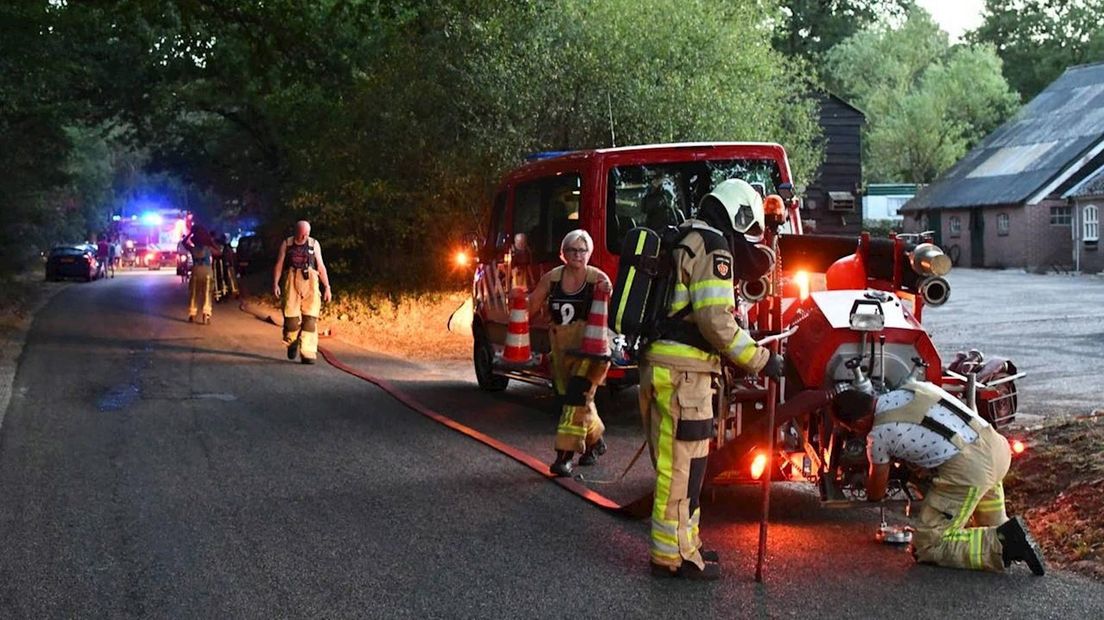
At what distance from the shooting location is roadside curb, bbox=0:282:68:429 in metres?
13.6

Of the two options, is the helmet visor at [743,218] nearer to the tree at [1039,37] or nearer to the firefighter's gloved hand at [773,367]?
the firefighter's gloved hand at [773,367]

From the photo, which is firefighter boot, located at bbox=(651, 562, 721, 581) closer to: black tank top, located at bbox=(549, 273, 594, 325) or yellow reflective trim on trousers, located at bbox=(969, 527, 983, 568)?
yellow reflective trim on trousers, located at bbox=(969, 527, 983, 568)

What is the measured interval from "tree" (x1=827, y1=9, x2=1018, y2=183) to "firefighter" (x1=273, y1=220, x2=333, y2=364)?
45935mm

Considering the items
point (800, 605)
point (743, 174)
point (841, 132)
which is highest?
point (841, 132)

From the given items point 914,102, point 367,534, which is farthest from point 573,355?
point 914,102

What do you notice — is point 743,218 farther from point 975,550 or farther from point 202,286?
point 202,286

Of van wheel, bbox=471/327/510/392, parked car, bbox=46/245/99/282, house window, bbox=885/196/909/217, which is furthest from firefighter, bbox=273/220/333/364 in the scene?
house window, bbox=885/196/909/217

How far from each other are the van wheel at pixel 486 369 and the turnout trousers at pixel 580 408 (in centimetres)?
438

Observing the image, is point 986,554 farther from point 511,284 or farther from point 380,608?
point 511,284

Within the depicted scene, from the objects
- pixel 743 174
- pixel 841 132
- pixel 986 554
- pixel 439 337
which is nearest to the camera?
pixel 986 554

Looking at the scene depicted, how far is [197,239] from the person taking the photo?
24250mm

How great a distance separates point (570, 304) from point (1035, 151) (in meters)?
39.2

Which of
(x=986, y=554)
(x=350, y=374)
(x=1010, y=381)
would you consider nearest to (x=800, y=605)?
(x=986, y=554)

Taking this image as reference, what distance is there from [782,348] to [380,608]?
9.71 ft
